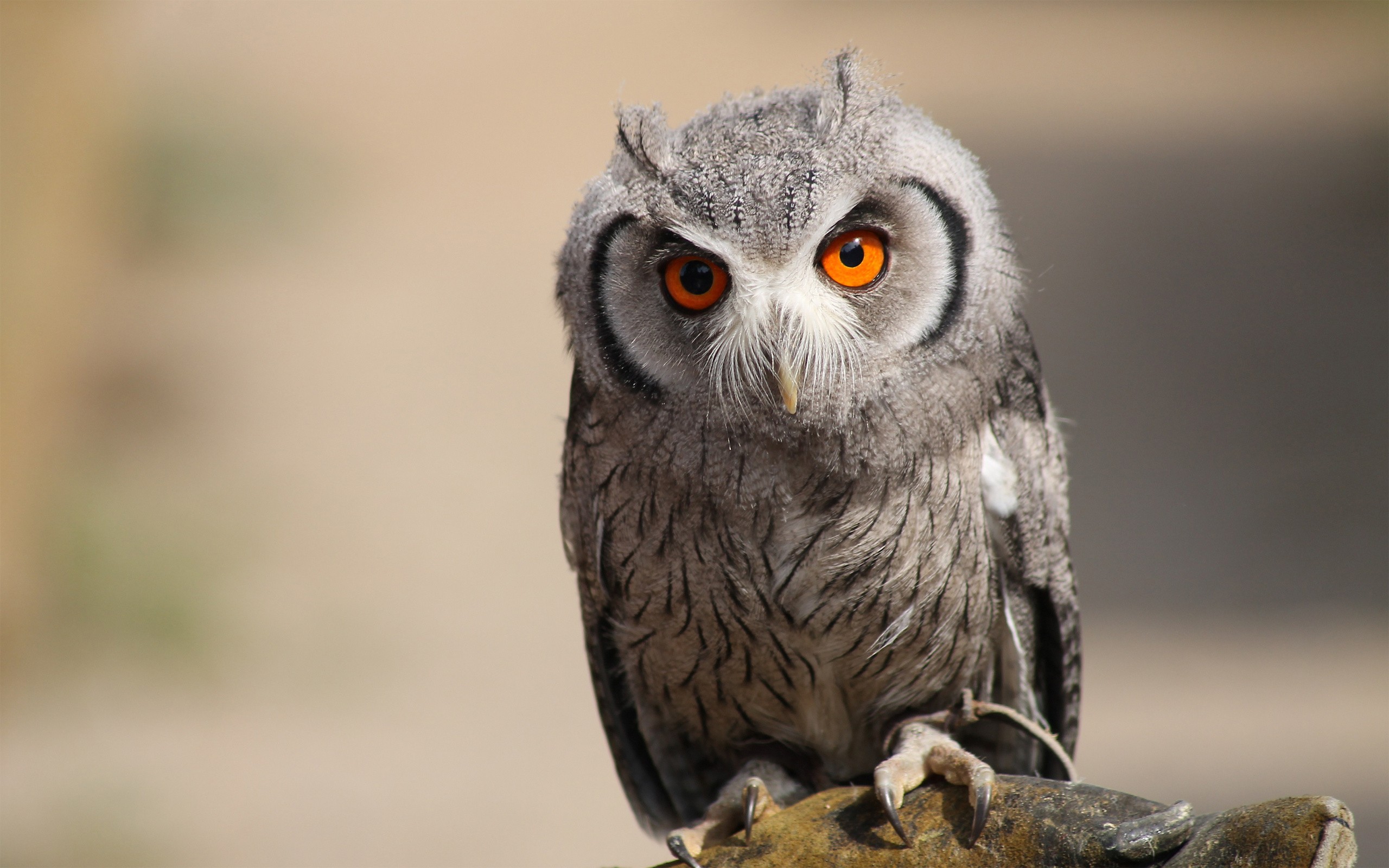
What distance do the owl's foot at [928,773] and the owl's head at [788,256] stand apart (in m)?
0.43

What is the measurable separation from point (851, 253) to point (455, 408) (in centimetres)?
444

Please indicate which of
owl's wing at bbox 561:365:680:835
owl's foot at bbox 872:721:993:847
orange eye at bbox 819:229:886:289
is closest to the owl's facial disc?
orange eye at bbox 819:229:886:289

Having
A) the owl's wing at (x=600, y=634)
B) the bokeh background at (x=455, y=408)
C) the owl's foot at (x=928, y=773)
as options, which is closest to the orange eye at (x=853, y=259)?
the owl's wing at (x=600, y=634)

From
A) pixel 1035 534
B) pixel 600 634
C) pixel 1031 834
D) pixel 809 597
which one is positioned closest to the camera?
pixel 1031 834

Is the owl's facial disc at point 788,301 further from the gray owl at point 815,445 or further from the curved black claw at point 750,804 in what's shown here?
the curved black claw at point 750,804

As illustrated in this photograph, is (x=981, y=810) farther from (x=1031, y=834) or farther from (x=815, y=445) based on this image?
(x=815, y=445)

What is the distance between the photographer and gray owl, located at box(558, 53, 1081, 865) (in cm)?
133

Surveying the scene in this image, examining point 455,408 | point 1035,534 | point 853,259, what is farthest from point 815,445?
point 455,408

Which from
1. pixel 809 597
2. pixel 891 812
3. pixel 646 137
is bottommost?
pixel 891 812

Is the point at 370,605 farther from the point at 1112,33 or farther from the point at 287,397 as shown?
the point at 1112,33

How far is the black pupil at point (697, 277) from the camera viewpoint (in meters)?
1.35

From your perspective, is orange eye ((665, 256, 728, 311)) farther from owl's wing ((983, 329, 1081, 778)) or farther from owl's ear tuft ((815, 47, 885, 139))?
owl's wing ((983, 329, 1081, 778))

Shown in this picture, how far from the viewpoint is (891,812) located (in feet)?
4.22

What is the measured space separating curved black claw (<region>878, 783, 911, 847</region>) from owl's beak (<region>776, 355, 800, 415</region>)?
1.51 ft
